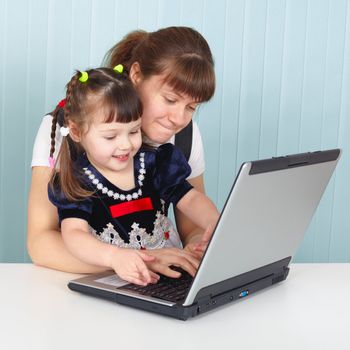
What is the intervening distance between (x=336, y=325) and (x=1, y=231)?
1839mm

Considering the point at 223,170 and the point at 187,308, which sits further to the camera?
the point at 223,170

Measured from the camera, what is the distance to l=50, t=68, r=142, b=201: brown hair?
64.2 inches

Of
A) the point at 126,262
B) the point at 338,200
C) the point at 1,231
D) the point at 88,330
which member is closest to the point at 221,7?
the point at 338,200

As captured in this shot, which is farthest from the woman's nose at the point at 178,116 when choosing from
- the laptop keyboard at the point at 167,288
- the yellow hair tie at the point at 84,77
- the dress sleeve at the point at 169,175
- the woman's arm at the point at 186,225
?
the laptop keyboard at the point at 167,288

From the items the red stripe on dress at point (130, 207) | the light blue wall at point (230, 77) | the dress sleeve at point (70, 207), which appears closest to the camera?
the dress sleeve at point (70, 207)

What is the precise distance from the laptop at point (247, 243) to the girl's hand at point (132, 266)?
0.02 m

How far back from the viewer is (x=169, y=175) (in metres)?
1.81

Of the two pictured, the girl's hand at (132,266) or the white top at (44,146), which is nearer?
the girl's hand at (132,266)

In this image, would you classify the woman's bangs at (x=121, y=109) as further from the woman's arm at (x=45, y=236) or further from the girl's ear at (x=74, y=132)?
the woman's arm at (x=45, y=236)

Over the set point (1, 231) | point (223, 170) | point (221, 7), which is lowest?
point (1, 231)

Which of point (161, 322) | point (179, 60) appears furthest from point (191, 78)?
point (161, 322)

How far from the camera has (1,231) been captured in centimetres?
286

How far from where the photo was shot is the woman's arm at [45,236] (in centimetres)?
155

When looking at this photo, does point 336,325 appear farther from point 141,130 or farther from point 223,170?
point 223,170
